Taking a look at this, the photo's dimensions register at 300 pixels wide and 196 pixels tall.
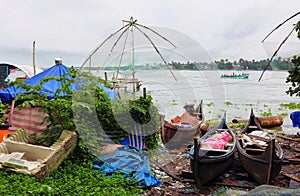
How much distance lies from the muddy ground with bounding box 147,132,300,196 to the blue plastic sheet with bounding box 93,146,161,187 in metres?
0.21

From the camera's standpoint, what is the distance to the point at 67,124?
518 cm

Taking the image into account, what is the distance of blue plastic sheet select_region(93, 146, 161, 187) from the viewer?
4684 mm

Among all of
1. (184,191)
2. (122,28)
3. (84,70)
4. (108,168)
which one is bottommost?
(184,191)

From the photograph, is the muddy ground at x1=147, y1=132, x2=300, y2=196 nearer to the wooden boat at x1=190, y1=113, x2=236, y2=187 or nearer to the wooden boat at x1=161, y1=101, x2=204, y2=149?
the wooden boat at x1=190, y1=113, x2=236, y2=187

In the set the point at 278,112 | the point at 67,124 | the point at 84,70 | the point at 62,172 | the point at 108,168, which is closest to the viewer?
the point at 62,172

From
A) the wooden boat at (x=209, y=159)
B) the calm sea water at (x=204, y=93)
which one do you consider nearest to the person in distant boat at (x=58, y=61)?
the calm sea water at (x=204, y=93)

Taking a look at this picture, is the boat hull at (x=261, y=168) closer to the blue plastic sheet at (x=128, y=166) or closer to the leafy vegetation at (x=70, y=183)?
the blue plastic sheet at (x=128, y=166)

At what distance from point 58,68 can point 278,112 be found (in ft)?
37.3

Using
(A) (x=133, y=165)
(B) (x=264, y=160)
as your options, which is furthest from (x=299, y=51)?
(A) (x=133, y=165)

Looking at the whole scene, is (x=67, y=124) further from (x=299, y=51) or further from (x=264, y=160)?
(x=299, y=51)

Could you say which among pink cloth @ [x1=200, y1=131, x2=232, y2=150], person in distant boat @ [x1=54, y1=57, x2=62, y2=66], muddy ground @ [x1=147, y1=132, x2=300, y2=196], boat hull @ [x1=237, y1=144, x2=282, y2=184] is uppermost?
person in distant boat @ [x1=54, y1=57, x2=62, y2=66]

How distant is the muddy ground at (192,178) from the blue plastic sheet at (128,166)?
206 mm

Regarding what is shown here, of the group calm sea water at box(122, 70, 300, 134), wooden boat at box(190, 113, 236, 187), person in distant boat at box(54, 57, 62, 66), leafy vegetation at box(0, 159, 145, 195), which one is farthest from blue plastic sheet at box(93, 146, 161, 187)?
person in distant boat at box(54, 57, 62, 66)

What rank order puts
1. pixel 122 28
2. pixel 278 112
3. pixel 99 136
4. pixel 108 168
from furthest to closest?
pixel 278 112
pixel 122 28
pixel 99 136
pixel 108 168
